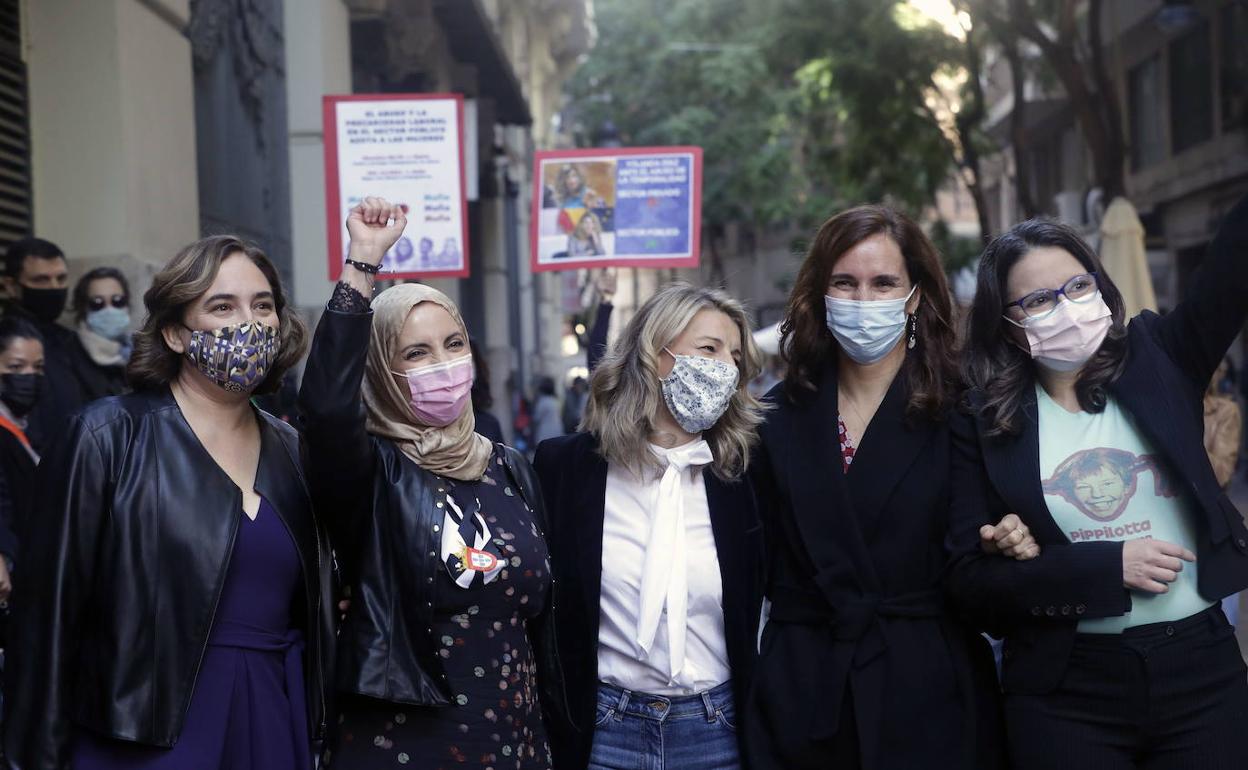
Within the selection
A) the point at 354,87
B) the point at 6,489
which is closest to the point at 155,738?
the point at 6,489

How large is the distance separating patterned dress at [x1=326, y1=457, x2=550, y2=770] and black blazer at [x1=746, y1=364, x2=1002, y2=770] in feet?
2.15

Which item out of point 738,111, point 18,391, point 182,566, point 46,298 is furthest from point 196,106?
point 738,111

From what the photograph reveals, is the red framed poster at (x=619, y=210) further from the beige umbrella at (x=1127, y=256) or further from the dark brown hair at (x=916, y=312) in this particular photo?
the dark brown hair at (x=916, y=312)

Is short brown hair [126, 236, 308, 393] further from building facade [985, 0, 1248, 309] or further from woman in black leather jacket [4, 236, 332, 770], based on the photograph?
building facade [985, 0, 1248, 309]

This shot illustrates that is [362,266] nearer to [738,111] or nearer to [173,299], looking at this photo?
[173,299]

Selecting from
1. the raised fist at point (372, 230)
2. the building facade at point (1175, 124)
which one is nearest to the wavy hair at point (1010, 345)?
the raised fist at point (372, 230)

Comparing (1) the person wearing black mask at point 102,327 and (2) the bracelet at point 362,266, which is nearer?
(2) the bracelet at point 362,266

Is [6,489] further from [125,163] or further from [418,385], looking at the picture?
[125,163]

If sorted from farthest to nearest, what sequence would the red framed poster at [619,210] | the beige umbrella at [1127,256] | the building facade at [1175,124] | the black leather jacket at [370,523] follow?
the building facade at [1175,124], the beige umbrella at [1127,256], the red framed poster at [619,210], the black leather jacket at [370,523]

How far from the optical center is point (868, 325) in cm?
405

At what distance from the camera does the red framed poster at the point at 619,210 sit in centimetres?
802

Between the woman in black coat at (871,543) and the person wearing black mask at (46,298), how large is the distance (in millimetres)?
3193

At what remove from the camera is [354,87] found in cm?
1414

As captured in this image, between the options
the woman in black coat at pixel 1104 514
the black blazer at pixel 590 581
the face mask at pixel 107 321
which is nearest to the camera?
the woman in black coat at pixel 1104 514
